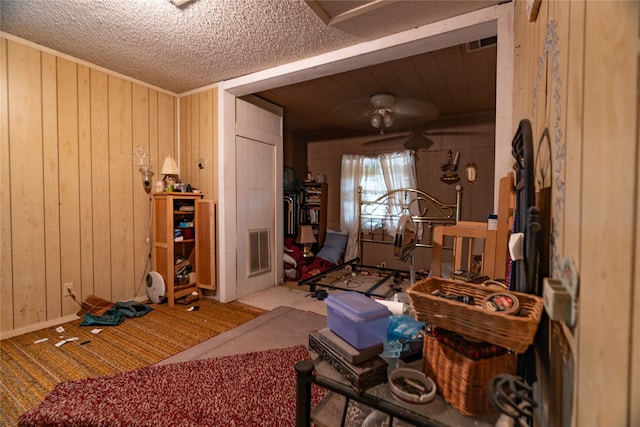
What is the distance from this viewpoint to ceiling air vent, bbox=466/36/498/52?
2.17m

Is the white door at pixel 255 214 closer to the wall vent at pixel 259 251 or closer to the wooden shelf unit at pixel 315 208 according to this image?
the wall vent at pixel 259 251

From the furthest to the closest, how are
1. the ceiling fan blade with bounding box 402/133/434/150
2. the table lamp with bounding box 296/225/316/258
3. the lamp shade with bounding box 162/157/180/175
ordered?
the table lamp with bounding box 296/225/316/258
the ceiling fan blade with bounding box 402/133/434/150
the lamp shade with bounding box 162/157/180/175

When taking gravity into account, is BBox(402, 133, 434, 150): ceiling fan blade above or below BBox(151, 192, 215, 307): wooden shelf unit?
above

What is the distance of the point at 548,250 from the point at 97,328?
10.1 feet

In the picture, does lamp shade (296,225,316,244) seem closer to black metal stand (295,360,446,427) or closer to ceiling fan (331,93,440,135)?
ceiling fan (331,93,440,135)

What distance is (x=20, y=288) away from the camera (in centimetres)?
226

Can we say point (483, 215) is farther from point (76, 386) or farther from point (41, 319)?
point (41, 319)

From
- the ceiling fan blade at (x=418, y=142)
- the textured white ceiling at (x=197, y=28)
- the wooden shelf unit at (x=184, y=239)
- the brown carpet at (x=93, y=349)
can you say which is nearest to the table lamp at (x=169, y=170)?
the wooden shelf unit at (x=184, y=239)

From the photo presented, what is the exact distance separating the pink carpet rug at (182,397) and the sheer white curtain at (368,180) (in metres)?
3.10

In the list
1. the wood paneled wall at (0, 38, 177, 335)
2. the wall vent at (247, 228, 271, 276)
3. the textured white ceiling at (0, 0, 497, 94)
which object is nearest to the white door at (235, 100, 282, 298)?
the wall vent at (247, 228, 271, 276)

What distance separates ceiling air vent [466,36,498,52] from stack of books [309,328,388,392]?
245 cm

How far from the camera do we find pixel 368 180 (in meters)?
4.74

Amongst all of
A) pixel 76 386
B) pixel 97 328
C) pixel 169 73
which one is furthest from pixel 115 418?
pixel 169 73

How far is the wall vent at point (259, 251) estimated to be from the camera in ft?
11.1
